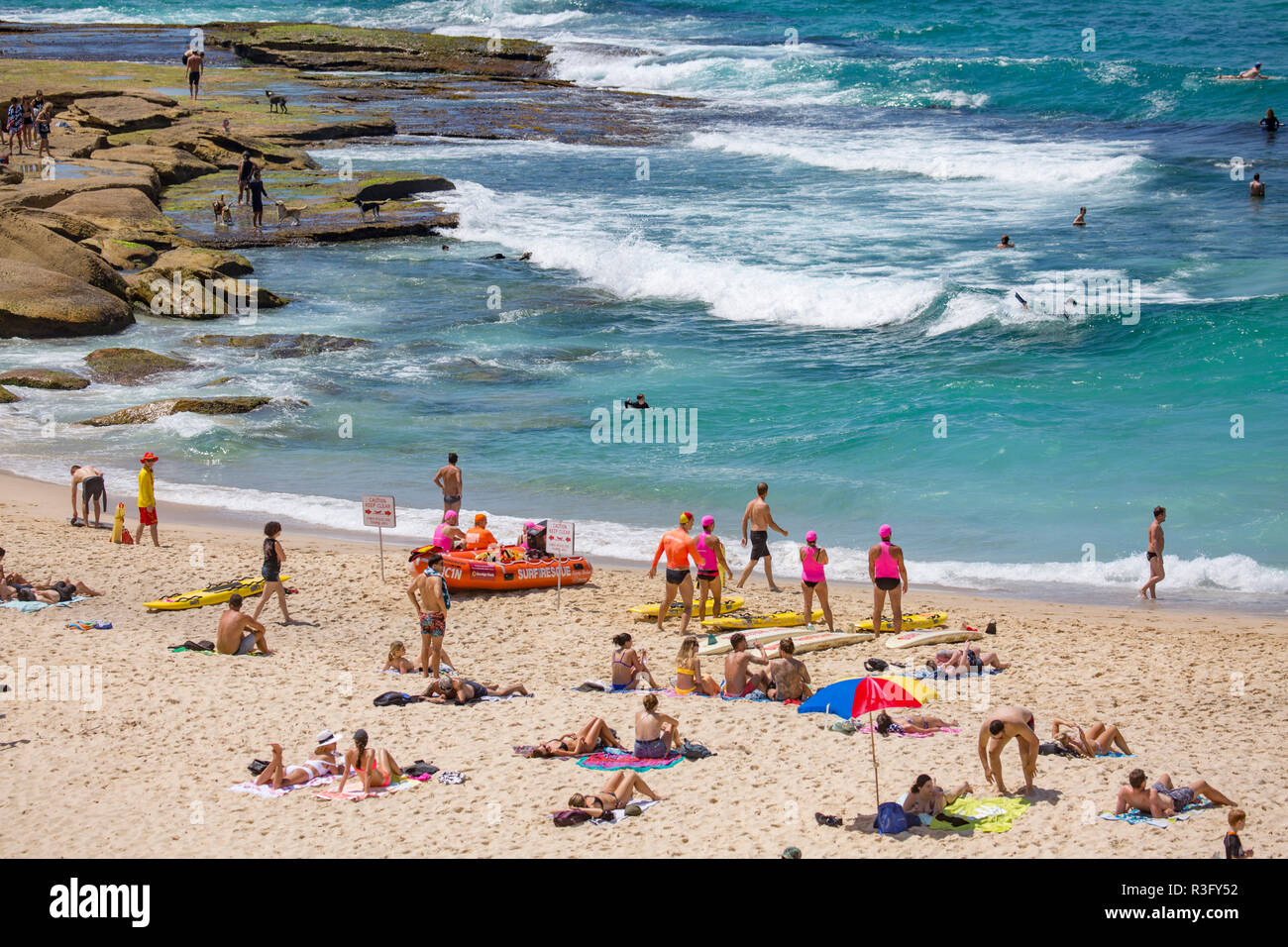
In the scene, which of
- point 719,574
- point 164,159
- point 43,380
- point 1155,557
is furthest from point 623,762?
point 164,159

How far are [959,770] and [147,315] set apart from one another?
82.0 feet

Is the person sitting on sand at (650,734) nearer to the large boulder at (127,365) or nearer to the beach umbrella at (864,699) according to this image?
the beach umbrella at (864,699)

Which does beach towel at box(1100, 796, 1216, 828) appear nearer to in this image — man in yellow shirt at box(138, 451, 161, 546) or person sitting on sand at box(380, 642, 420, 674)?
person sitting on sand at box(380, 642, 420, 674)

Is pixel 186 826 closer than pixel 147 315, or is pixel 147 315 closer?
pixel 186 826

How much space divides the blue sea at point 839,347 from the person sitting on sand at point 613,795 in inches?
306

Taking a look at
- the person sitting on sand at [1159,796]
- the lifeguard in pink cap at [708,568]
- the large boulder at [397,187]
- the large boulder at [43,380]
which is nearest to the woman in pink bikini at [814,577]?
the lifeguard in pink cap at [708,568]

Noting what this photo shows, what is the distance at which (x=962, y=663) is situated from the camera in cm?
1464

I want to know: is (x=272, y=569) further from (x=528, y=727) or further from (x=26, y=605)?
(x=528, y=727)

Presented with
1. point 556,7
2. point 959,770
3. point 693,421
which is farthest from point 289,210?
point 556,7

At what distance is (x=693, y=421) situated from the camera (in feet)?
81.1

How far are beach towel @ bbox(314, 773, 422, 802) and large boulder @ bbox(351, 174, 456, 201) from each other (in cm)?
3096

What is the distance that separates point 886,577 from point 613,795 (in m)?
5.63
